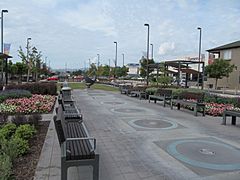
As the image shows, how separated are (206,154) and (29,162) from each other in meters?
3.89

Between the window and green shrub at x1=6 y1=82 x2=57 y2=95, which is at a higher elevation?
the window

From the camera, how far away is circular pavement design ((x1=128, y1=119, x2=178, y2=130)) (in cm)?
861

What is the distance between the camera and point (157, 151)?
5.88 meters

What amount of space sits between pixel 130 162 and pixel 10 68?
155 feet

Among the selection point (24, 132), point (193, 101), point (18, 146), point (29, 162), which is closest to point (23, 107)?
point (24, 132)

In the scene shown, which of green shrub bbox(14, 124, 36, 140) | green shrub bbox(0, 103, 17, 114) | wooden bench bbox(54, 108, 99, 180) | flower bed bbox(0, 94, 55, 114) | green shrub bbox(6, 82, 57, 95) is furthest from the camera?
green shrub bbox(6, 82, 57, 95)

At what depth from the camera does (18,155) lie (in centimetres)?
514

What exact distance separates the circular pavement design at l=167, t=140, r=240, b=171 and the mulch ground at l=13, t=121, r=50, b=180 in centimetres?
300

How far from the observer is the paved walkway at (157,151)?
458cm

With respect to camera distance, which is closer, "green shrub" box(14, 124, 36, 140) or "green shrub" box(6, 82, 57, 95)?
"green shrub" box(14, 124, 36, 140)

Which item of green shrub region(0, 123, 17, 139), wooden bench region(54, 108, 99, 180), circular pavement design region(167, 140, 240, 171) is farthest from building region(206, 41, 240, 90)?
wooden bench region(54, 108, 99, 180)

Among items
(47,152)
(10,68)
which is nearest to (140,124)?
(47,152)

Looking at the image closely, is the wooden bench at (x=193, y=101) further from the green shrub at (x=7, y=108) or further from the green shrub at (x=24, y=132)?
the green shrub at (x=7, y=108)

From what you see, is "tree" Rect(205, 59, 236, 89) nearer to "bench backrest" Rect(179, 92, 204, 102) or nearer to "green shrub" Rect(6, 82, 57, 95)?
"bench backrest" Rect(179, 92, 204, 102)
